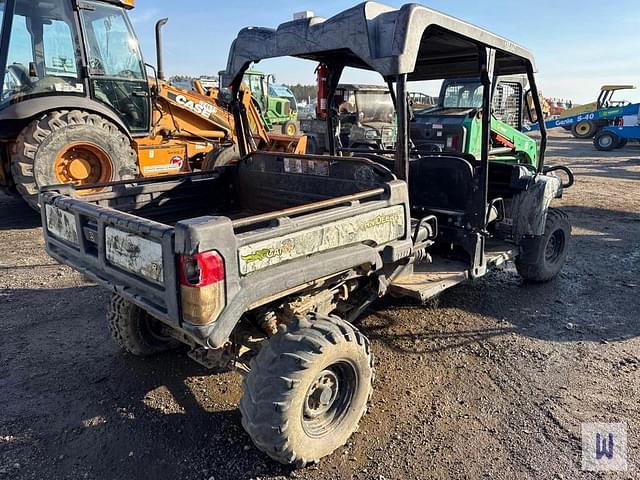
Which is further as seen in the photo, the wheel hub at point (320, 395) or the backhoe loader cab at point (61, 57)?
the backhoe loader cab at point (61, 57)

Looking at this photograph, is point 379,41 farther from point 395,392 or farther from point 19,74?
point 19,74

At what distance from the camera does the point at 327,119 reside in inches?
185

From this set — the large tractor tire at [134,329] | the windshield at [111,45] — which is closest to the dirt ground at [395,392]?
the large tractor tire at [134,329]

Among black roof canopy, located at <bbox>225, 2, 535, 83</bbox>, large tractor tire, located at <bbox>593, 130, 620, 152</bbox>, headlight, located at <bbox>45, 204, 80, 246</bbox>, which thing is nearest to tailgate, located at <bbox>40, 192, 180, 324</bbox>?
headlight, located at <bbox>45, 204, 80, 246</bbox>

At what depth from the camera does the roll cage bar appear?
292 cm

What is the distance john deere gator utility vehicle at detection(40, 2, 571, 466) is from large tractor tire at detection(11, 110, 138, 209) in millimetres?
3426

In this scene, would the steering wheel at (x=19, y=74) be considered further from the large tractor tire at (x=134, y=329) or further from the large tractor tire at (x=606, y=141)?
the large tractor tire at (x=606, y=141)

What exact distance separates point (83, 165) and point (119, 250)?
5.17 m

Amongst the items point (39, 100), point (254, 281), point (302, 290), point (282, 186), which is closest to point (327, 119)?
point (282, 186)

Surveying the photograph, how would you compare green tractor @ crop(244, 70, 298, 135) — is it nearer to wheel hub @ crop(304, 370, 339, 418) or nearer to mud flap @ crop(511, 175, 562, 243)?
mud flap @ crop(511, 175, 562, 243)

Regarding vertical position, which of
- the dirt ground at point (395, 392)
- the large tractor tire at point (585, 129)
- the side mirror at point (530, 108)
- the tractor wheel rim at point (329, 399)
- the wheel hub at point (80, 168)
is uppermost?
the large tractor tire at point (585, 129)

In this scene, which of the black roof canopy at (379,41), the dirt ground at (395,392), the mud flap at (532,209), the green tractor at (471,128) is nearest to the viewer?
the dirt ground at (395,392)

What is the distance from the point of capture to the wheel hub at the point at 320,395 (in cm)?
270

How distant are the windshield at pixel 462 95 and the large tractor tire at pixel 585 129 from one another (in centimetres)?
1671
